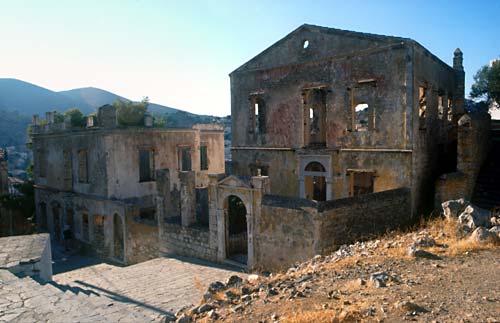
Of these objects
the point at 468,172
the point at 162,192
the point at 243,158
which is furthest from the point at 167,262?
the point at 468,172

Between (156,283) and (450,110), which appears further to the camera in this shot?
(450,110)

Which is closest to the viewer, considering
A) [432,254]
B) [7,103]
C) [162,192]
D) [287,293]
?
[287,293]

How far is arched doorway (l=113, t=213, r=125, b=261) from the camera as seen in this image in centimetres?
1955

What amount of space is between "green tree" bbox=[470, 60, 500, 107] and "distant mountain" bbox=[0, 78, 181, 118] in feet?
233

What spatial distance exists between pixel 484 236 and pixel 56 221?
926 inches

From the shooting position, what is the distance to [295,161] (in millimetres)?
17359

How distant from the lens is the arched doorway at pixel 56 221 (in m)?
24.2

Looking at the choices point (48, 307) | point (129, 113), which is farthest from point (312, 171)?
point (129, 113)

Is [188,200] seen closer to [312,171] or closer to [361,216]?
[312,171]

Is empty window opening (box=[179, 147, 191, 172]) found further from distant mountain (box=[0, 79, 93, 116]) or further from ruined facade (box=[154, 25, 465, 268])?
distant mountain (box=[0, 79, 93, 116])

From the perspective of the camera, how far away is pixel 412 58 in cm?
1404

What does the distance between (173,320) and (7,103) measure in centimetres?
9806

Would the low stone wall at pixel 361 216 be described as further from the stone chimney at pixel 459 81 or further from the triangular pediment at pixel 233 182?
the stone chimney at pixel 459 81

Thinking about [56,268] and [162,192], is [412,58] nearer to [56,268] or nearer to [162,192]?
[162,192]
